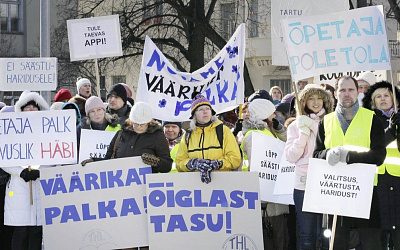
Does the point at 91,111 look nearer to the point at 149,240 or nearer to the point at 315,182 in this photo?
the point at 149,240

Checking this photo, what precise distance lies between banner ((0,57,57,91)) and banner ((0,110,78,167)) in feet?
14.7

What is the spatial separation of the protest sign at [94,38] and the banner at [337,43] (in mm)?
4568

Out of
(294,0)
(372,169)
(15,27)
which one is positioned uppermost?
(15,27)

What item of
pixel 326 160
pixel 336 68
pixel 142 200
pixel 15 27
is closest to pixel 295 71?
pixel 336 68

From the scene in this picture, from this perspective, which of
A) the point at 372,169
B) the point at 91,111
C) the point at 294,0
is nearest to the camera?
the point at 372,169

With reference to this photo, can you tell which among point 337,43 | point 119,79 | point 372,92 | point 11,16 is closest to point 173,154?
point 337,43

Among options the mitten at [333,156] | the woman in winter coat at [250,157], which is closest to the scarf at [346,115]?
the mitten at [333,156]

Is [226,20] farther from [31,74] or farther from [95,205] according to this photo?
[95,205]

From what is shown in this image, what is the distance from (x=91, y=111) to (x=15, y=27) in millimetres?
36987

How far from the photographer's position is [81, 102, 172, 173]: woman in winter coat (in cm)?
920

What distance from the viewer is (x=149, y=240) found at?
30.3 feet

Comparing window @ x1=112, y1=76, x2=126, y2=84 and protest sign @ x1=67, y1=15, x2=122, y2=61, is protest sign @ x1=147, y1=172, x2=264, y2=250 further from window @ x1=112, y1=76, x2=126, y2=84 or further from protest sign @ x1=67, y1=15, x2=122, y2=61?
window @ x1=112, y1=76, x2=126, y2=84

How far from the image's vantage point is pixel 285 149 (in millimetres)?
9234

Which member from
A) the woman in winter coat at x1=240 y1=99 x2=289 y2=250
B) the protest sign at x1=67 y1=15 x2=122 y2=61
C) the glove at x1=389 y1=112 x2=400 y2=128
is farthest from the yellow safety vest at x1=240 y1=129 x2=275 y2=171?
the protest sign at x1=67 y1=15 x2=122 y2=61
